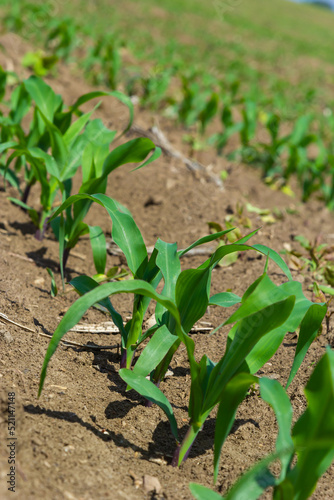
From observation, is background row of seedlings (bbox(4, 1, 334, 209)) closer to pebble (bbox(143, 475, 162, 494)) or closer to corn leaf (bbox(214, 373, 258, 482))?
corn leaf (bbox(214, 373, 258, 482))

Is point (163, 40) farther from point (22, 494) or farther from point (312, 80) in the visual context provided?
point (22, 494)

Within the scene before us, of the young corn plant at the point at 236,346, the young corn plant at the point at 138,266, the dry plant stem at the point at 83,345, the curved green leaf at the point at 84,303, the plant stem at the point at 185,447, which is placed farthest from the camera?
the dry plant stem at the point at 83,345

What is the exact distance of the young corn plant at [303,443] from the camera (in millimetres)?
984

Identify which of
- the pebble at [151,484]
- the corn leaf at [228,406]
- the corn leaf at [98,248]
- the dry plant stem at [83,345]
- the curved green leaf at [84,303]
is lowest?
the dry plant stem at [83,345]

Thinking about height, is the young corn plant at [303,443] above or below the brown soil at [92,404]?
above

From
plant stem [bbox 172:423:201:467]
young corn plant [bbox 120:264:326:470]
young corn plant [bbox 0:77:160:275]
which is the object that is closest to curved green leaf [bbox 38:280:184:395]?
young corn plant [bbox 120:264:326:470]

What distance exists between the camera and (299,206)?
13.5 feet

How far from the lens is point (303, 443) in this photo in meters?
1.08

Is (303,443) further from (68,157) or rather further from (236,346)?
(68,157)

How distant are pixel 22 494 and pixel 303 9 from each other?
3560 cm

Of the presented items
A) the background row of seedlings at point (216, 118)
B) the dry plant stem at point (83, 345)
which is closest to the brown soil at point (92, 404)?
the dry plant stem at point (83, 345)

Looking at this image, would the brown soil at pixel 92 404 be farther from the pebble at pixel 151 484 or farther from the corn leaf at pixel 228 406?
the corn leaf at pixel 228 406

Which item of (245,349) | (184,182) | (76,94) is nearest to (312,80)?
(76,94)

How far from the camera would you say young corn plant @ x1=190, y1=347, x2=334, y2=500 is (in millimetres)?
984
